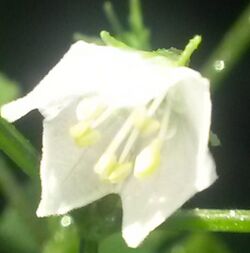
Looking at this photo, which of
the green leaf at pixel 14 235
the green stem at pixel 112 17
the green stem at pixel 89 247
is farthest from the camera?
A: the green leaf at pixel 14 235

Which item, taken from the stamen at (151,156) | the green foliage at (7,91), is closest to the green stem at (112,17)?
the green foliage at (7,91)

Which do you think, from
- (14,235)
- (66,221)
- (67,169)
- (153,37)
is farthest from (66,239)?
(153,37)

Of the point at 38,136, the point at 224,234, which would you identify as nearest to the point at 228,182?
the point at 224,234

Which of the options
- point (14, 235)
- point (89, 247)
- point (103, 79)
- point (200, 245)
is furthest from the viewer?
point (14, 235)

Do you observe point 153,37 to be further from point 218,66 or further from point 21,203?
point 21,203

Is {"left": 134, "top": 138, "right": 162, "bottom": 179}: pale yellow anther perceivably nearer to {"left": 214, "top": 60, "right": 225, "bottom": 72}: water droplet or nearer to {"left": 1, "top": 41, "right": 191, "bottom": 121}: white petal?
{"left": 1, "top": 41, "right": 191, "bottom": 121}: white petal

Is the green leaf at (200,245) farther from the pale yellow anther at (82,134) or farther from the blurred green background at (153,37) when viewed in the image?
the pale yellow anther at (82,134)
